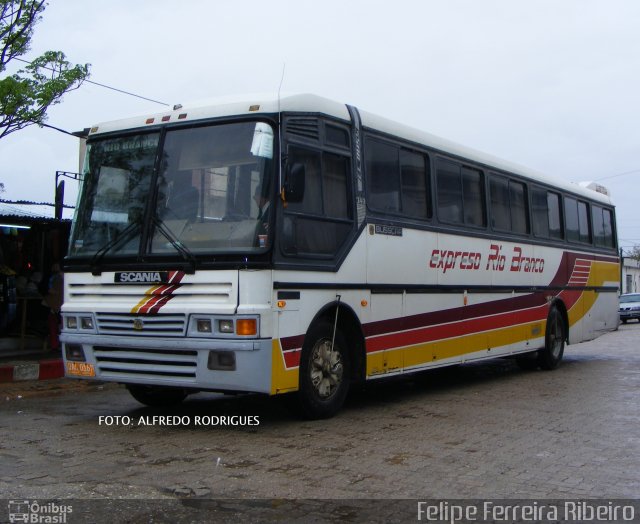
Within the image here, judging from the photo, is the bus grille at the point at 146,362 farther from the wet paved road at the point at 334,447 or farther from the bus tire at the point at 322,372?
the bus tire at the point at 322,372

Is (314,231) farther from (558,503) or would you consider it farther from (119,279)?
(558,503)

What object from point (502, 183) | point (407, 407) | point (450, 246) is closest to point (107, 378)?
point (407, 407)

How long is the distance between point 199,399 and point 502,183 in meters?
5.69

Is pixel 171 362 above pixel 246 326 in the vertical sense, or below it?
below

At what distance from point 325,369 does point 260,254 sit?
1.56 m

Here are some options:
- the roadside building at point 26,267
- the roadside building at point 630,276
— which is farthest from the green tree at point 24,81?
the roadside building at point 630,276

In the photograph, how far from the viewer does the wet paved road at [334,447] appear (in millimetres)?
5312

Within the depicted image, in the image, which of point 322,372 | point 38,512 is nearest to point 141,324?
point 322,372

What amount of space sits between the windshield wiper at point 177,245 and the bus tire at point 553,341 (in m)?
7.90

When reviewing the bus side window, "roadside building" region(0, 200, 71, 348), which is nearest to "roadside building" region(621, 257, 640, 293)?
"roadside building" region(0, 200, 71, 348)

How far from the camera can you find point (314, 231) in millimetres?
7598

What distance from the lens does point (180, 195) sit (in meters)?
7.38

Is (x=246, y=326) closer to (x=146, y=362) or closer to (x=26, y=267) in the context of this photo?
(x=146, y=362)

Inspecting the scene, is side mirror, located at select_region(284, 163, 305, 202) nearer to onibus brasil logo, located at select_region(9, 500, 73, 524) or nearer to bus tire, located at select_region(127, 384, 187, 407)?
bus tire, located at select_region(127, 384, 187, 407)
